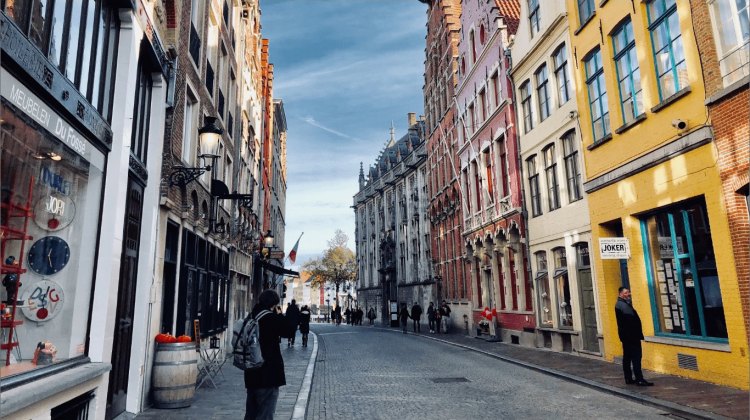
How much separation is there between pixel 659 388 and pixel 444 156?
24526 mm

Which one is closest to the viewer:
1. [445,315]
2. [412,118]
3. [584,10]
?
[584,10]

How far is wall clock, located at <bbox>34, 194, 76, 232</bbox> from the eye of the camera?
482 cm

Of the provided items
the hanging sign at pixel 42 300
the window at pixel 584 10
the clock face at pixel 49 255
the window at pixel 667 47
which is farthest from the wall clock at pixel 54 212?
the window at pixel 584 10

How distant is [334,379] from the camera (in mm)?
11602

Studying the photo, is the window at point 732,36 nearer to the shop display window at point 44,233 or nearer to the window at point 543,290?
the window at point 543,290

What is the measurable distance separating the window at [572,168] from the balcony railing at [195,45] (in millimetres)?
11295

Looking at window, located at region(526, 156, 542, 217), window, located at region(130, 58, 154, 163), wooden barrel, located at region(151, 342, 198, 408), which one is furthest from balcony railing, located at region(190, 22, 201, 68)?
window, located at region(526, 156, 542, 217)

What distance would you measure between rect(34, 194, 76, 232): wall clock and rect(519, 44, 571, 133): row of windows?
1457 centimetres

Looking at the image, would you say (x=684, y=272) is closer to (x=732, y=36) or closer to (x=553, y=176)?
(x=732, y=36)

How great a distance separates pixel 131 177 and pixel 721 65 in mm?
10727

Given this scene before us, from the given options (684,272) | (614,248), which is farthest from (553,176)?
(684,272)

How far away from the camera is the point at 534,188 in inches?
738

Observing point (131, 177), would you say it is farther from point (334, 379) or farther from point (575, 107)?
point (575, 107)

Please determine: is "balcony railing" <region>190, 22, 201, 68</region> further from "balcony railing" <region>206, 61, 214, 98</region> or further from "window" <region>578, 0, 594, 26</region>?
"window" <region>578, 0, 594, 26</region>
